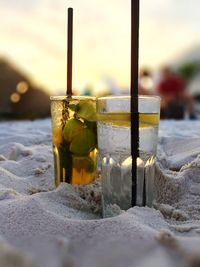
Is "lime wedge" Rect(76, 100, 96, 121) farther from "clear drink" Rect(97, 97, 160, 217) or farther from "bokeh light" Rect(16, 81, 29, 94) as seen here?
"bokeh light" Rect(16, 81, 29, 94)

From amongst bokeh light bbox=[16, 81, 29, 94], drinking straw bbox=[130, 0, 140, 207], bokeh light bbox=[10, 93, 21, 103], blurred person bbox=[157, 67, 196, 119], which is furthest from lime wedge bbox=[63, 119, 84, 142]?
bokeh light bbox=[16, 81, 29, 94]

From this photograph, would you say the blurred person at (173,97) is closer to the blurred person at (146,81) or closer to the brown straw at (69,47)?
the blurred person at (146,81)

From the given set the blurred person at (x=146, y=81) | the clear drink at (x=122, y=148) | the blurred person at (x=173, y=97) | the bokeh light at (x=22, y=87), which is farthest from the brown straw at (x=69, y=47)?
the bokeh light at (x=22, y=87)

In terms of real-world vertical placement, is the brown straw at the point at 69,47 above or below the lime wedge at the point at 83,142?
above

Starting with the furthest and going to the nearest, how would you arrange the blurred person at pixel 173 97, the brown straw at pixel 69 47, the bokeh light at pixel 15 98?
1. the bokeh light at pixel 15 98
2. the blurred person at pixel 173 97
3. the brown straw at pixel 69 47

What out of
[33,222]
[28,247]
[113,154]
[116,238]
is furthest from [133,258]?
[113,154]

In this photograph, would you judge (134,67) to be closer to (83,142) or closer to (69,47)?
(83,142)

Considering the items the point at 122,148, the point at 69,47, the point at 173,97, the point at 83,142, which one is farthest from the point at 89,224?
the point at 173,97
